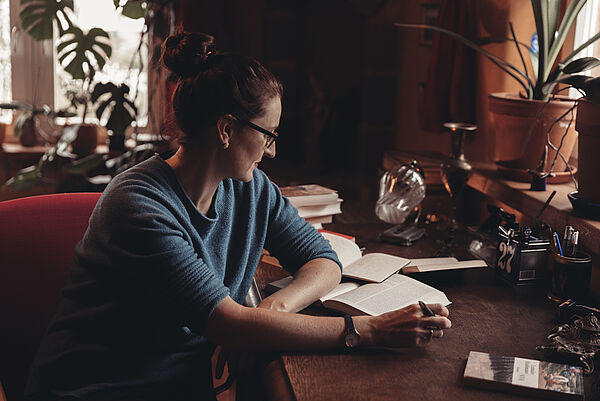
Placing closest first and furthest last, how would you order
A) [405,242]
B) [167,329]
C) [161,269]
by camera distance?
[161,269] < [167,329] < [405,242]

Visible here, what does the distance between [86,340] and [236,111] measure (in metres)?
0.53

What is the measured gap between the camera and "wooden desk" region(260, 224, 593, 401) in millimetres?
1008

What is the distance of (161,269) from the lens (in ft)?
3.81

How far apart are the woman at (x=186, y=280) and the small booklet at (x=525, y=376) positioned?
0.13 m

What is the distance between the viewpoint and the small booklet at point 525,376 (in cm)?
100

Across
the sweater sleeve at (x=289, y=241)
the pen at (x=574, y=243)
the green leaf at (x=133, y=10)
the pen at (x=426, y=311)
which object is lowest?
the pen at (x=426, y=311)

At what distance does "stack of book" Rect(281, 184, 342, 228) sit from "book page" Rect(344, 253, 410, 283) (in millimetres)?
306

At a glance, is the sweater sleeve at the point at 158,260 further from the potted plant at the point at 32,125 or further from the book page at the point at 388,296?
the potted plant at the point at 32,125

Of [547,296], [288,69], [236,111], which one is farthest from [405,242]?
[288,69]

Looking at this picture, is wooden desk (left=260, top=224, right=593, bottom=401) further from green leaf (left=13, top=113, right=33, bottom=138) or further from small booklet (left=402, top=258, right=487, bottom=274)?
green leaf (left=13, top=113, right=33, bottom=138)

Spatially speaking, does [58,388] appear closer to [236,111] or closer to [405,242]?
[236,111]

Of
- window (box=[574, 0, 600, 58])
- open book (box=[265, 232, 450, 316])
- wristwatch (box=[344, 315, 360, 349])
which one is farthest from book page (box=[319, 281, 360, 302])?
window (box=[574, 0, 600, 58])

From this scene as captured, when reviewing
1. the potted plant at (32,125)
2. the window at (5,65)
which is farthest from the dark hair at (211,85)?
the window at (5,65)

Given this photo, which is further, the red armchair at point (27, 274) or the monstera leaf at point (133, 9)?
the monstera leaf at point (133, 9)
